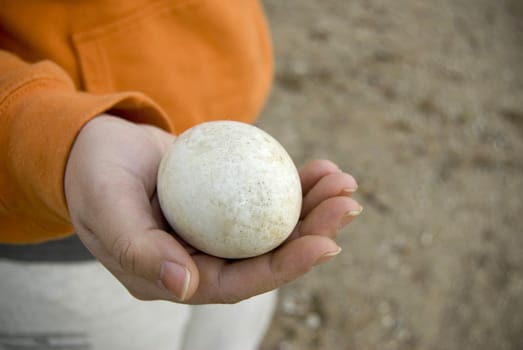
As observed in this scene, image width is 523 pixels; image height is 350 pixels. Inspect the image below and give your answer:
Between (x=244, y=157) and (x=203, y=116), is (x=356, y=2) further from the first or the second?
(x=244, y=157)

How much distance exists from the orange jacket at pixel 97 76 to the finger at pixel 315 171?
275 mm

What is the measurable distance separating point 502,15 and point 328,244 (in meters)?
3.50

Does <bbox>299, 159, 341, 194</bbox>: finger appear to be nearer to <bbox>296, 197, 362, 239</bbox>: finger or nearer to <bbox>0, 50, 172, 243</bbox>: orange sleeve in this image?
<bbox>296, 197, 362, 239</bbox>: finger

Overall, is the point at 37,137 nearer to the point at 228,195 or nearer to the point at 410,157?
the point at 228,195

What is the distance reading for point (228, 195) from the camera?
841 mm

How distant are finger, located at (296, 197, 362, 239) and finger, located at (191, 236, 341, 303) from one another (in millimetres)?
43

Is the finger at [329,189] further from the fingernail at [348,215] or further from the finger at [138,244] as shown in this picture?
the finger at [138,244]

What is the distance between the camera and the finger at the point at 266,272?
0.73 metres

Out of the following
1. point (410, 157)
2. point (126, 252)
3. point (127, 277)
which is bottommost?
point (410, 157)

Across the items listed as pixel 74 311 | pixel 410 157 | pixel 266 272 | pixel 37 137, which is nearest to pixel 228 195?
pixel 266 272

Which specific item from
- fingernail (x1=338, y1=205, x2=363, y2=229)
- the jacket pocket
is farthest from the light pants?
fingernail (x1=338, y1=205, x2=363, y2=229)

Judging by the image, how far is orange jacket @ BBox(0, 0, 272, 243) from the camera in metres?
0.83

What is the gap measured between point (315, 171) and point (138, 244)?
14.6 inches

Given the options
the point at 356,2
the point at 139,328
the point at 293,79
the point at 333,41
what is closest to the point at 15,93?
the point at 139,328
